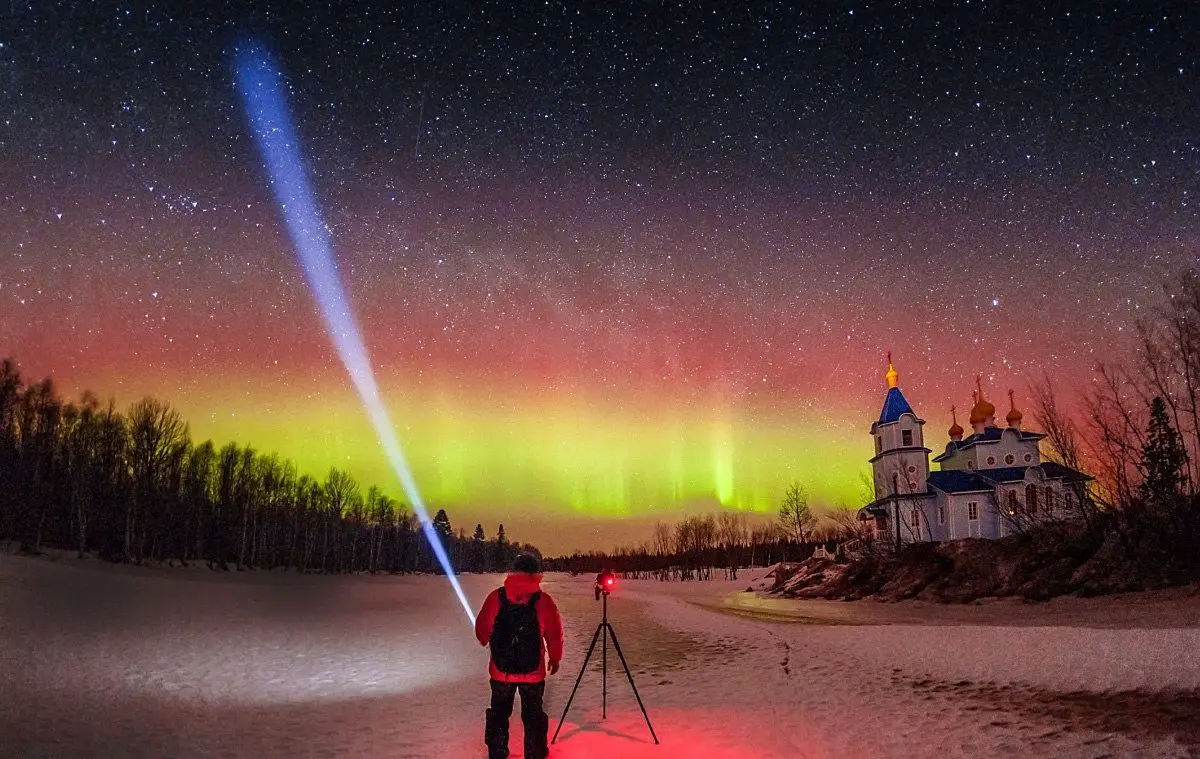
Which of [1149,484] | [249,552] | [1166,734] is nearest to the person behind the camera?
[1166,734]

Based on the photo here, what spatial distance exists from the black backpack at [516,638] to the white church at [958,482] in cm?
5505

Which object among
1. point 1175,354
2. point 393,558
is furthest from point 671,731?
point 393,558

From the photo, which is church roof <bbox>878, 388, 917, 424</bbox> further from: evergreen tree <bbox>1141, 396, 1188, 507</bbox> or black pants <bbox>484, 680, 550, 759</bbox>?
black pants <bbox>484, 680, 550, 759</bbox>

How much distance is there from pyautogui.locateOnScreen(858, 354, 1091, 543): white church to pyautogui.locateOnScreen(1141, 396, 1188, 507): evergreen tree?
7368mm

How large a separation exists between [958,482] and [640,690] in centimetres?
5506

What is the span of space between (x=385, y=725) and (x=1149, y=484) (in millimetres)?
45870

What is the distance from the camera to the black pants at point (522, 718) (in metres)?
7.27

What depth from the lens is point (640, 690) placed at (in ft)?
42.1

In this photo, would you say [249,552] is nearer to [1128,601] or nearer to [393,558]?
[393,558]

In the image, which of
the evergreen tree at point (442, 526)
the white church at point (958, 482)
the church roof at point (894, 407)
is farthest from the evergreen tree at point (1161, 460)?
the evergreen tree at point (442, 526)

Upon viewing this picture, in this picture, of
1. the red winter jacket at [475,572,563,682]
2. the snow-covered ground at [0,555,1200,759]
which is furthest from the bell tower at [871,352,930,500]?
the red winter jacket at [475,572,563,682]

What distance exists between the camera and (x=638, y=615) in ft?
110

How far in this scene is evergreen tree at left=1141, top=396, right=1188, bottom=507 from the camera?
38344 millimetres

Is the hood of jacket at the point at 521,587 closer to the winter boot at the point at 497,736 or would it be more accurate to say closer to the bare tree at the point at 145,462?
the winter boot at the point at 497,736
